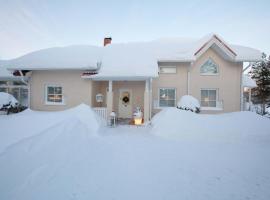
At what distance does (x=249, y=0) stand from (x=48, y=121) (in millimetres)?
16290

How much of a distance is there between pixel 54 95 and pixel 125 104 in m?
5.89

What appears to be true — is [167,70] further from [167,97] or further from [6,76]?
[6,76]

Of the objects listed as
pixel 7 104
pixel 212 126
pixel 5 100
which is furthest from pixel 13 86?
pixel 212 126

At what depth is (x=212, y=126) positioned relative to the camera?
8289mm

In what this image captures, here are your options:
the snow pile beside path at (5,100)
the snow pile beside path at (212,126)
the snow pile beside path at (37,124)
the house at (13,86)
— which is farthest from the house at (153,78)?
the house at (13,86)

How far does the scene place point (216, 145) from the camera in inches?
268

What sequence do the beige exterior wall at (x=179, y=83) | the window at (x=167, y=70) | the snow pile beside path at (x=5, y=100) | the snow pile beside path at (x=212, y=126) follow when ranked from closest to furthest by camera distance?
the snow pile beside path at (x=212, y=126)
the snow pile beside path at (x=5, y=100)
the beige exterior wall at (x=179, y=83)
the window at (x=167, y=70)

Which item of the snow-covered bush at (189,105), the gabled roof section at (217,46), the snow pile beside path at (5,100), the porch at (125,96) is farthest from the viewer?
the porch at (125,96)

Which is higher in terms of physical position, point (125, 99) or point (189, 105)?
point (125, 99)

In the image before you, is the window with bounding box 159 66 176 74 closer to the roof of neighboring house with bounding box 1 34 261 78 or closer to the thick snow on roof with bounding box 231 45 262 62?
the roof of neighboring house with bounding box 1 34 261 78

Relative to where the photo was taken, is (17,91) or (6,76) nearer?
(6,76)

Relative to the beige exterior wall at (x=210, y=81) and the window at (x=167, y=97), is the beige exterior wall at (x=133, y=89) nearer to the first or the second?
the beige exterior wall at (x=210, y=81)

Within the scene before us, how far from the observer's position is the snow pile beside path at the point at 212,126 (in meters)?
7.72

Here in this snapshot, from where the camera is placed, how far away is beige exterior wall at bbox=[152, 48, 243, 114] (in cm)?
1287
